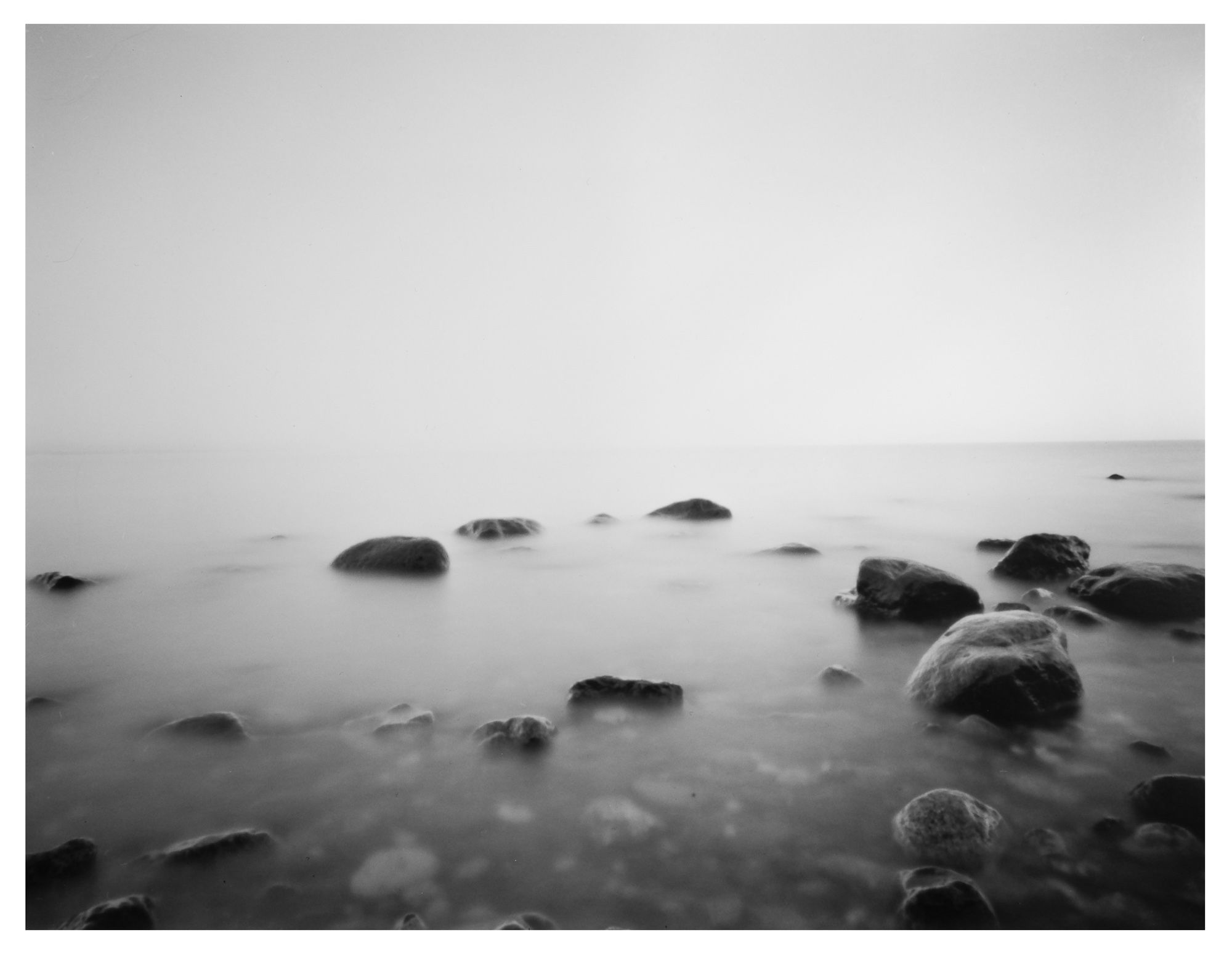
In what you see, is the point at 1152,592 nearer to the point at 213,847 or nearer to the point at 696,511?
the point at 213,847

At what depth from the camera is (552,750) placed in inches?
114

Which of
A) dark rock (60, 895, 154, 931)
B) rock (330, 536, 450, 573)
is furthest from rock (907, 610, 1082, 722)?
rock (330, 536, 450, 573)

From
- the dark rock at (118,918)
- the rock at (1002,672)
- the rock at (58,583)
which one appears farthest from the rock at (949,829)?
the rock at (58,583)

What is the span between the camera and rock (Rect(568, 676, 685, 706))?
3.42 m

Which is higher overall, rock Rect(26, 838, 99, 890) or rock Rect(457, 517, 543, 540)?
rock Rect(26, 838, 99, 890)

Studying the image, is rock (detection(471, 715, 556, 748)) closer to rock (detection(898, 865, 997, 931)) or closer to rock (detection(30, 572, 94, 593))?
rock (detection(898, 865, 997, 931))

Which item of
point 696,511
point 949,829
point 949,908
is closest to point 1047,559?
point 949,829

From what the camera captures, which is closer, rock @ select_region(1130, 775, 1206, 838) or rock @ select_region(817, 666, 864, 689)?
rock @ select_region(1130, 775, 1206, 838)

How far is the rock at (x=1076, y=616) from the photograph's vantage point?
4.48 metres

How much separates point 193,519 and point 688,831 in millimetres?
12030

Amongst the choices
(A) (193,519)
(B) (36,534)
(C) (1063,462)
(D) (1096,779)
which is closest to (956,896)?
(D) (1096,779)

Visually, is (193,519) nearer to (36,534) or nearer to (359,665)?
(36,534)

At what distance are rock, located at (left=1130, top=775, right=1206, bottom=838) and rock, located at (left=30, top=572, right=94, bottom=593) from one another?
814cm

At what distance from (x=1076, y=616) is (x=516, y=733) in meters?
4.19
